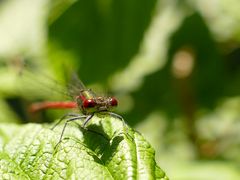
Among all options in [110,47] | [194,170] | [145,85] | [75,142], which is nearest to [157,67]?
[145,85]

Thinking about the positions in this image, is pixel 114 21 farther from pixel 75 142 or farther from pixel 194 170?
pixel 75 142

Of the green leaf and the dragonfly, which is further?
the dragonfly

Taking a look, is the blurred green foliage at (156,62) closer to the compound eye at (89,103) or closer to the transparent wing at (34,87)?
the transparent wing at (34,87)

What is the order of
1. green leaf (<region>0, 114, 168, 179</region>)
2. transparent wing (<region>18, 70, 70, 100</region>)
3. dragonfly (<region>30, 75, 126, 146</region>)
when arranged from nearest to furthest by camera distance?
1. green leaf (<region>0, 114, 168, 179</region>)
2. dragonfly (<region>30, 75, 126, 146</region>)
3. transparent wing (<region>18, 70, 70, 100</region>)

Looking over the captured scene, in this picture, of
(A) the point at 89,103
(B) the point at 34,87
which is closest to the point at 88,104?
(A) the point at 89,103

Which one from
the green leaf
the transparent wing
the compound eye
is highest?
the transparent wing

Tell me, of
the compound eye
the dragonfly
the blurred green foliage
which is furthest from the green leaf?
the blurred green foliage

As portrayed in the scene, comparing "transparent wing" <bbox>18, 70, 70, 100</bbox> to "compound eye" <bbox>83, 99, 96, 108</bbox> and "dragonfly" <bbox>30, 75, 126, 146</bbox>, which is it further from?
"compound eye" <bbox>83, 99, 96, 108</bbox>
